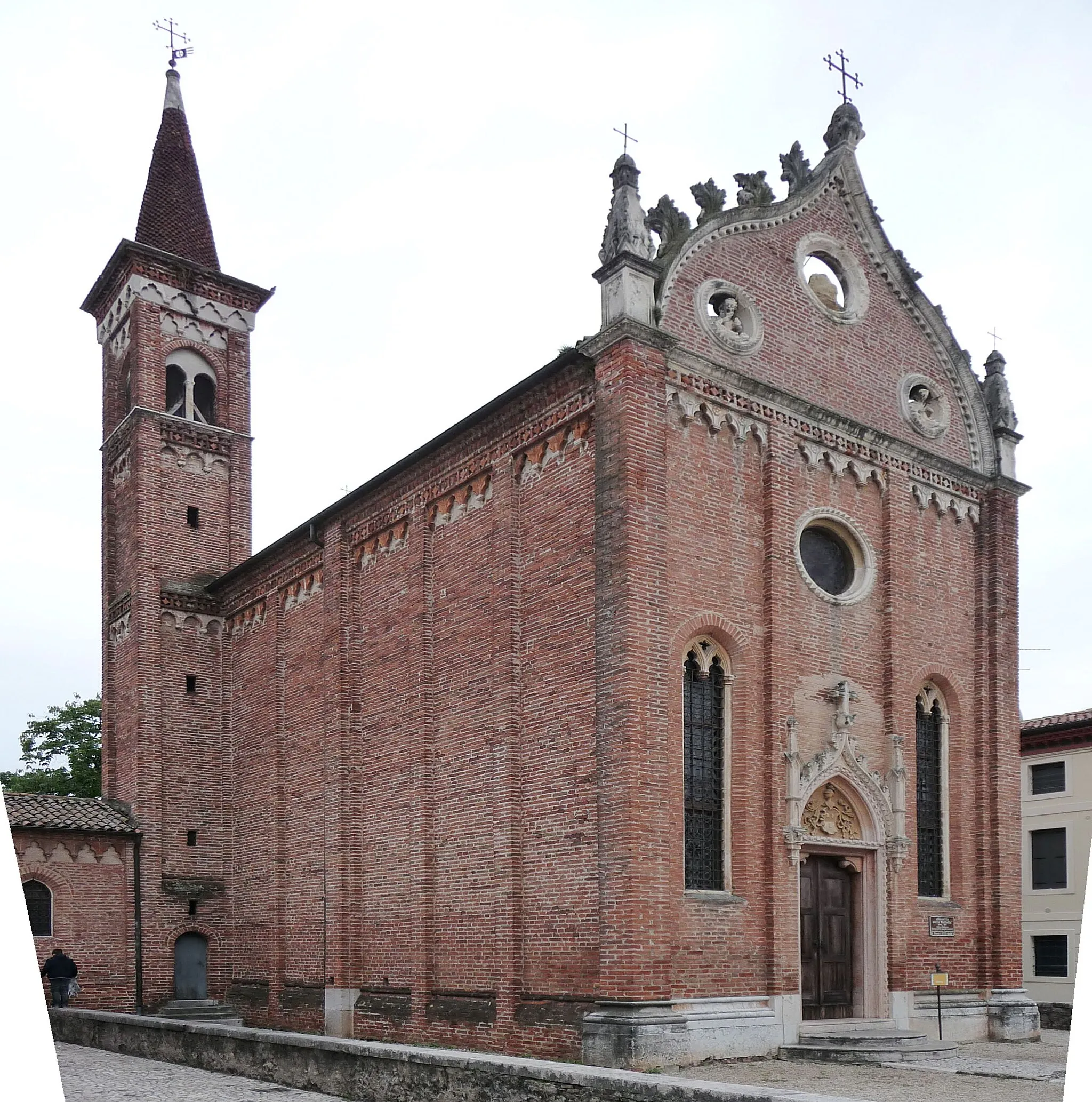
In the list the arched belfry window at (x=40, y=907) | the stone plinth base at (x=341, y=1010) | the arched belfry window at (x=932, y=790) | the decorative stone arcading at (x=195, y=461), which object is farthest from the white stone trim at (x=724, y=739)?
the decorative stone arcading at (x=195, y=461)

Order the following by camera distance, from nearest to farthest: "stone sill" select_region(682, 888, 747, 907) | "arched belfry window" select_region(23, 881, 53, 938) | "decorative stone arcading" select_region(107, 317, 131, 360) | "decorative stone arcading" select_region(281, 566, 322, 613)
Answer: "stone sill" select_region(682, 888, 747, 907) → "decorative stone arcading" select_region(281, 566, 322, 613) → "arched belfry window" select_region(23, 881, 53, 938) → "decorative stone arcading" select_region(107, 317, 131, 360)

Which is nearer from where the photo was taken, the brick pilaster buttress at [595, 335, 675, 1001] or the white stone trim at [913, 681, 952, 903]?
the brick pilaster buttress at [595, 335, 675, 1001]

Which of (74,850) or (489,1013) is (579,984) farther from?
(74,850)

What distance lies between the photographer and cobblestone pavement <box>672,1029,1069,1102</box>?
1258 cm

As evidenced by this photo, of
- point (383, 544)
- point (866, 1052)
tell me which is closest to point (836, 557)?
point (866, 1052)

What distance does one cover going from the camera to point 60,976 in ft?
75.4

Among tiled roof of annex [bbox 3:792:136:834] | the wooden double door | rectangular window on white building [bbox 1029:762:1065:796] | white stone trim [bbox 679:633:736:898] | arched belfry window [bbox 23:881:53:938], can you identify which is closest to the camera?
white stone trim [bbox 679:633:736:898]

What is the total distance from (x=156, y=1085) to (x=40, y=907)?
37.6ft

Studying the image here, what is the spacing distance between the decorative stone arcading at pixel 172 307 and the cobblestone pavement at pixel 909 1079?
20.6 metres

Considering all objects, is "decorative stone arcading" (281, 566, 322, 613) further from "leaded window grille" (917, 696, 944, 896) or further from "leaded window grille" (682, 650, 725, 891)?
"leaded window grille" (917, 696, 944, 896)

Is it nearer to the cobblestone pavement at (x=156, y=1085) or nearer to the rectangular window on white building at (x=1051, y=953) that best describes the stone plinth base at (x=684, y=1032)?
the cobblestone pavement at (x=156, y=1085)

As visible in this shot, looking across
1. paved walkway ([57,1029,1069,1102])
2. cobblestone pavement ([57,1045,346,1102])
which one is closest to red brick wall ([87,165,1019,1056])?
paved walkway ([57,1029,1069,1102])

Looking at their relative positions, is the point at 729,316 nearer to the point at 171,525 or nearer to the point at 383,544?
the point at 383,544

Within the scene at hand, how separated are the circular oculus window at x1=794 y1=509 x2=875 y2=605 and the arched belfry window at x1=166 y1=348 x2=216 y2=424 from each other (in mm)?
15633
